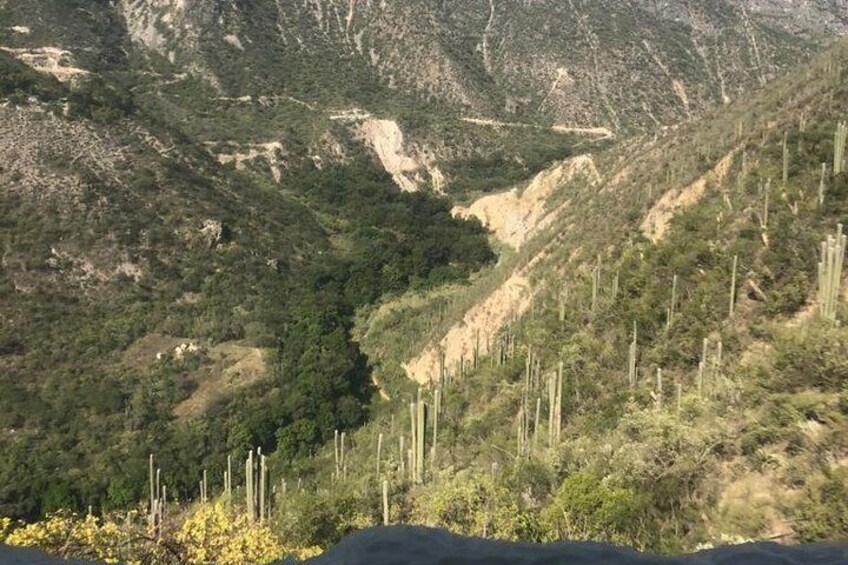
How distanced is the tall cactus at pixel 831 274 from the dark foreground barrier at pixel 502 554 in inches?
420

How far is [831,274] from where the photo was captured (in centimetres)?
1487

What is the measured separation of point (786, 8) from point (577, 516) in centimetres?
12615

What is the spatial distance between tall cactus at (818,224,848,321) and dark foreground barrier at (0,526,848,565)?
420 inches

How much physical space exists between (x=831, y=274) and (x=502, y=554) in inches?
497

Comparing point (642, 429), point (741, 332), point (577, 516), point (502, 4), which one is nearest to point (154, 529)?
point (577, 516)

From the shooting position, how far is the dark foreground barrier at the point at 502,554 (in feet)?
16.6

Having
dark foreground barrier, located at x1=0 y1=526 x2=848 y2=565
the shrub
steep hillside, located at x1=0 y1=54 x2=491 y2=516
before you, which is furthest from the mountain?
dark foreground barrier, located at x1=0 y1=526 x2=848 y2=565

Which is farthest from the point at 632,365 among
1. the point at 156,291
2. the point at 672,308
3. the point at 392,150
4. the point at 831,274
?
the point at 392,150

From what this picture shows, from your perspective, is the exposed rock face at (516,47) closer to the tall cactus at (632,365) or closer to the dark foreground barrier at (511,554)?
the tall cactus at (632,365)

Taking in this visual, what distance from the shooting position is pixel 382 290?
4881 cm

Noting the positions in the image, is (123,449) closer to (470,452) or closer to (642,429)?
(470,452)

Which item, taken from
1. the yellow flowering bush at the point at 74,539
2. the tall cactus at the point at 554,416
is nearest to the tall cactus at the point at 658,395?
the tall cactus at the point at 554,416

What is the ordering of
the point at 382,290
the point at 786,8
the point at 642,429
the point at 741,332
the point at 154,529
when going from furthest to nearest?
the point at 786,8 < the point at 382,290 < the point at 741,332 < the point at 642,429 < the point at 154,529

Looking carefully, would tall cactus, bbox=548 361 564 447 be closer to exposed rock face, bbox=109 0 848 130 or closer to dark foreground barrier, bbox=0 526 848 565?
dark foreground barrier, bbox=0 526 848 565
